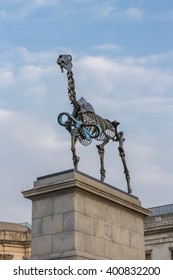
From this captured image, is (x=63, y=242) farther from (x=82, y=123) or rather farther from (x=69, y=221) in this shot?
(x=82, y=123)

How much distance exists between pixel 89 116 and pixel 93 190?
10.6 feet

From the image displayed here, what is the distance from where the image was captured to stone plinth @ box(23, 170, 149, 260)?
16797mm

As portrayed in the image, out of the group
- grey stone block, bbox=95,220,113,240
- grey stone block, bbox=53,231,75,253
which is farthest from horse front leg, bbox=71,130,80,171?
grey stone block, bbox=53,231,75,253

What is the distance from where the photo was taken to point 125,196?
63.5ft

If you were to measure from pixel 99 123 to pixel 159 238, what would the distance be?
28375 millimetres

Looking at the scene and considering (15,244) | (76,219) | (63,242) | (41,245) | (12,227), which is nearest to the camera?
(63,242)

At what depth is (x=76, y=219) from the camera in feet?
55.2

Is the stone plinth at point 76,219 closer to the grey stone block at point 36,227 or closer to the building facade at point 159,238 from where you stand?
the grey stone block at point 36,227

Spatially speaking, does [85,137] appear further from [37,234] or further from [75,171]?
[37,234]

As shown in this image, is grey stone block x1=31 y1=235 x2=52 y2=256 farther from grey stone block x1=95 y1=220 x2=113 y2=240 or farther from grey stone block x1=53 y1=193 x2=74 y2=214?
grey stone block x1=95 y1=220 x2=113 y2=240

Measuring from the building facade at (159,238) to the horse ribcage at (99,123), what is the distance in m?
26.8

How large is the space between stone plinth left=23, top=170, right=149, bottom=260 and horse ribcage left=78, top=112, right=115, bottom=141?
233cm

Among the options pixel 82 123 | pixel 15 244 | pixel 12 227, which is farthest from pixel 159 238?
pixel 82 123

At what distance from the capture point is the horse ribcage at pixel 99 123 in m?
19.4
